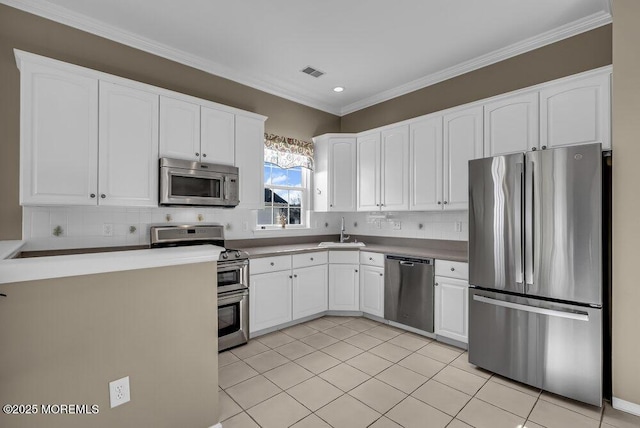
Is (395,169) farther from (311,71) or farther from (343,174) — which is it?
(311,71)

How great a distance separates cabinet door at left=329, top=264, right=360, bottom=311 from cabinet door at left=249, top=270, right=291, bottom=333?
2.13 feet

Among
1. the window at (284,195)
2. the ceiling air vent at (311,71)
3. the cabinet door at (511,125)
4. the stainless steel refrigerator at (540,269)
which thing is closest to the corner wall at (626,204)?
the stainless steel refrigerator at (540,269)

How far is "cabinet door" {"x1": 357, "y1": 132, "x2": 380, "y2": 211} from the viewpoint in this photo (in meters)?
4.09

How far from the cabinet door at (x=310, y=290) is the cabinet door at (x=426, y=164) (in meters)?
1.38

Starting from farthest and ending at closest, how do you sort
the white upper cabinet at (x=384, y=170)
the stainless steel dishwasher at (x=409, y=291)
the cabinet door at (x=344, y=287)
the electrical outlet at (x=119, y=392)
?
the cabinet door at (x=344, y=287), the white upper cabinet at (x=384, y=170), the stainless steel dishwasher at (x=409, y=291), the electrical outlet at (x=119, y=392)

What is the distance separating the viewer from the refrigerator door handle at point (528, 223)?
92.4 inches

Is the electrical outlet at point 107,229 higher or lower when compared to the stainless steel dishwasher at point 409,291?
higher

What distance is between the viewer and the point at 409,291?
346 centimetres

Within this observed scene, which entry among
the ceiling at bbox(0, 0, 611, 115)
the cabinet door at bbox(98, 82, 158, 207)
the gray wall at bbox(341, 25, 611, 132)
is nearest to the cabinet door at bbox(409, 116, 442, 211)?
the gray wall at bbox(341, 25, 611, 132)

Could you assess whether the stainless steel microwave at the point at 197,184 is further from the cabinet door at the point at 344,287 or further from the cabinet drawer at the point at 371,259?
the cabinet drawer at the point at 371,259

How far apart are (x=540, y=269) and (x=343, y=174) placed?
8.60 feet

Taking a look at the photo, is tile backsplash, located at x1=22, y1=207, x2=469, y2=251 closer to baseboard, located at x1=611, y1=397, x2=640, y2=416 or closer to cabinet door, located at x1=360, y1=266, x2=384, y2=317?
cabinet door, located at x1=360, y1=266, x2=384, y2=317

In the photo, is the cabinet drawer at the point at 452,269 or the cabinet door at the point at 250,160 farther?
the cabinet door at the point at 250,160

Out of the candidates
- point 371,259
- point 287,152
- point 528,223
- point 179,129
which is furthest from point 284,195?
point 528,223
